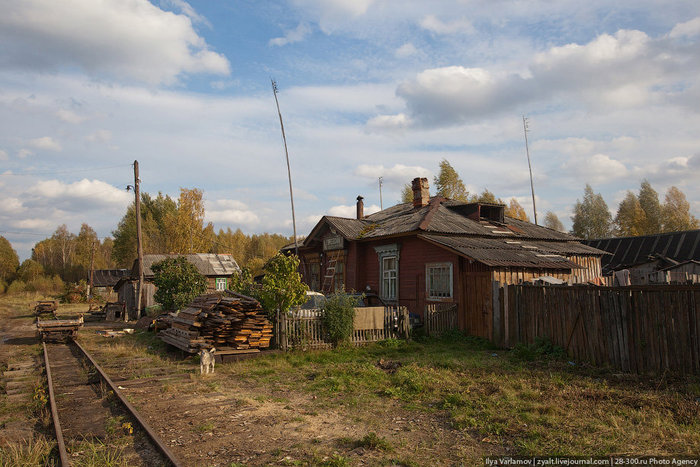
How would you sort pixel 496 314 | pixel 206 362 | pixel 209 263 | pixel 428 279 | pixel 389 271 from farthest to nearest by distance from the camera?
pixel 209 263 < pixel 389 271 < pixel 428 279 < pixel 496 314 < pixel 206 362

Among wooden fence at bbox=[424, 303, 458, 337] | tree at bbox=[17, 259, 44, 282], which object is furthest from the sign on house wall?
tree at bbox=[17, 259, 44, 282]

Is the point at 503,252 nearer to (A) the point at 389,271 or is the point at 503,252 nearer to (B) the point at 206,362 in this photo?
(A) the point at 389,271

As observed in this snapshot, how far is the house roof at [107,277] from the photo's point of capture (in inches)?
2125

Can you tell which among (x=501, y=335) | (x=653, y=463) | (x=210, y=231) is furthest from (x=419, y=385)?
(x=210, y=231)

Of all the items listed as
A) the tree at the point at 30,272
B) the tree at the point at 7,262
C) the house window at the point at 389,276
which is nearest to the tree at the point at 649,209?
the house window at the point at 389,276

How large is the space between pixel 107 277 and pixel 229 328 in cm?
5075

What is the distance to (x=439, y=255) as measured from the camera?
16.9 m

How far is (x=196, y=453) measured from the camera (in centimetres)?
575

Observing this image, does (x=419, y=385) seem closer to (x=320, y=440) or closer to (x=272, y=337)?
(x=320, y=440)

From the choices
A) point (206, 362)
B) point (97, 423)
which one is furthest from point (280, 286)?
point (97, 423)

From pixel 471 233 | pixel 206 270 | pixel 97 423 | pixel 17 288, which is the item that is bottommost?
pixel 97 423

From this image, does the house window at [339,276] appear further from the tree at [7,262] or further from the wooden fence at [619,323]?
the tree at [7,262]

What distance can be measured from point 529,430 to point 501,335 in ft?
24.7

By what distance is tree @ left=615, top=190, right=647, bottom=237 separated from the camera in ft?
172
